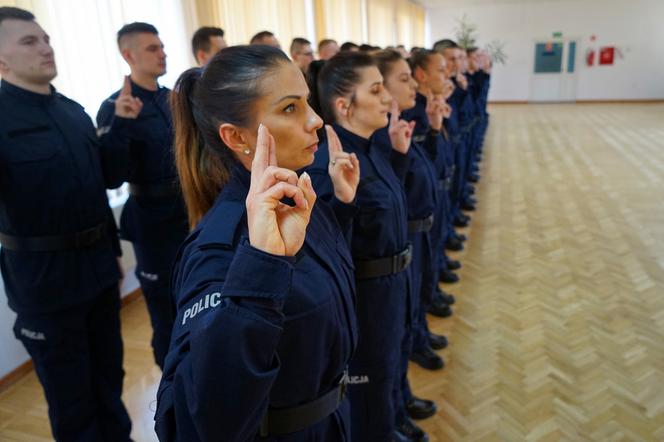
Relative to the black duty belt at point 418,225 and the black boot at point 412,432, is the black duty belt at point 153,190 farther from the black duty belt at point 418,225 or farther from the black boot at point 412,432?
the black boot at point 412,432

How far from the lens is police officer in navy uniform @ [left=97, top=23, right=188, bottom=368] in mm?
2568

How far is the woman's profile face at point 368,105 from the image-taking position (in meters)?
2.02

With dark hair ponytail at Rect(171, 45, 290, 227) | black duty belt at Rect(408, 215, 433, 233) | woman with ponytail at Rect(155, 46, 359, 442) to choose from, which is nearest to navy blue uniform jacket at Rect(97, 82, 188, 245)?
black duty belt at Rect(408, 215, 433, 233)

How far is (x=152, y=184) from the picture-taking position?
2600 mm

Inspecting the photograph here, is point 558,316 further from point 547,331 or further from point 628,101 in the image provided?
point 628,101

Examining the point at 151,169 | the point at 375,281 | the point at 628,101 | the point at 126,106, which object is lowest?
the point at 628,101

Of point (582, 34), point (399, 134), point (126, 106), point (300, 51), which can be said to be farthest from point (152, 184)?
point (582, 34)

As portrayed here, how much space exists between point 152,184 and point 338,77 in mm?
1162

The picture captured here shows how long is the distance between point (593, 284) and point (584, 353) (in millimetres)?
1038

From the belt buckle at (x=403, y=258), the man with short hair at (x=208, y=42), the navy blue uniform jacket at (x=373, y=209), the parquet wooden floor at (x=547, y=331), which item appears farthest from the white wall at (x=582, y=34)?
the belt buckle at (x=403, y=258)

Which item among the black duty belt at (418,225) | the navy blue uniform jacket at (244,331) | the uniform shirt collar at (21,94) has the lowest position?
the black duty belt at (418,225)

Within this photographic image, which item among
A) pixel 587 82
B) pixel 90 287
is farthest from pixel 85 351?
pixel 587 82

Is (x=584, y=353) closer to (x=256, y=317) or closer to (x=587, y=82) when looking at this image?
(x=256, y=317)

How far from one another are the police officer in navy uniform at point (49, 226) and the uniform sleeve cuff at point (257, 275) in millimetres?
1441
